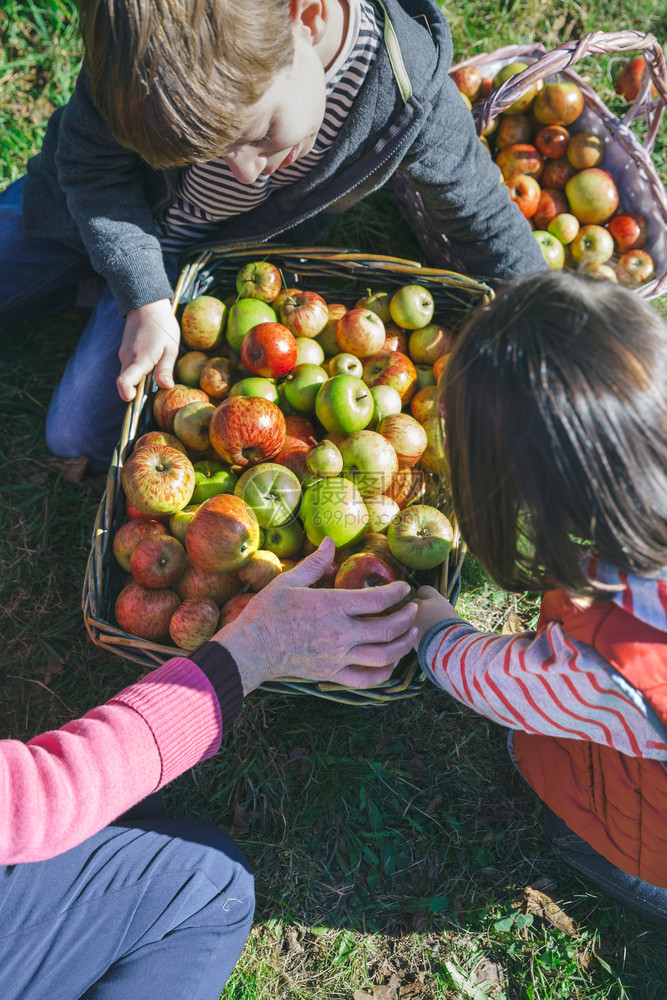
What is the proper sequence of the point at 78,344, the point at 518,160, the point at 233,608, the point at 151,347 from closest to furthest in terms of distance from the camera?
the point at 233,608, the point at 151,347, the point at 78,344, the point at 518,160

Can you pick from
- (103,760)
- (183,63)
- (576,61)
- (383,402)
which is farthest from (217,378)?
(576,61)

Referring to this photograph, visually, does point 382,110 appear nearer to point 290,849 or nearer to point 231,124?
point 231,124

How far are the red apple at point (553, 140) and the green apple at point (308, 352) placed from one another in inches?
74.6

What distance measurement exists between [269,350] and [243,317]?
0.89 ft

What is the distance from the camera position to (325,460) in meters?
2.39

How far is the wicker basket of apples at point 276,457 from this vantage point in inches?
90.7

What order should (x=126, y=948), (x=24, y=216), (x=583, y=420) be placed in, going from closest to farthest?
(x=583, y=420)
(x=126, y=948)
(x=24, y=216)

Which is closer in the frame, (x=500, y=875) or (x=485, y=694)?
(x=485, y=694)

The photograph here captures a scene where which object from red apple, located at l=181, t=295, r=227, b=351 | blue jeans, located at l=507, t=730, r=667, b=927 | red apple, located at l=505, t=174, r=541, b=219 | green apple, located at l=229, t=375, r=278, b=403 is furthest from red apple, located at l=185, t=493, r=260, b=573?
red apple, located at l=505, t=174, r=541, b=219

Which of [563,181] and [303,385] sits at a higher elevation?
[563,181]

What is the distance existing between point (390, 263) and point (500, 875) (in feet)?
8.61

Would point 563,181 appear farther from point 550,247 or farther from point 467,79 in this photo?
point 467,79

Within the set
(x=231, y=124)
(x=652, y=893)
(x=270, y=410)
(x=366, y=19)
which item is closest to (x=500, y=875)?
(x=652, y=893)

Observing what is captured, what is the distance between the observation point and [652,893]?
238 cm
